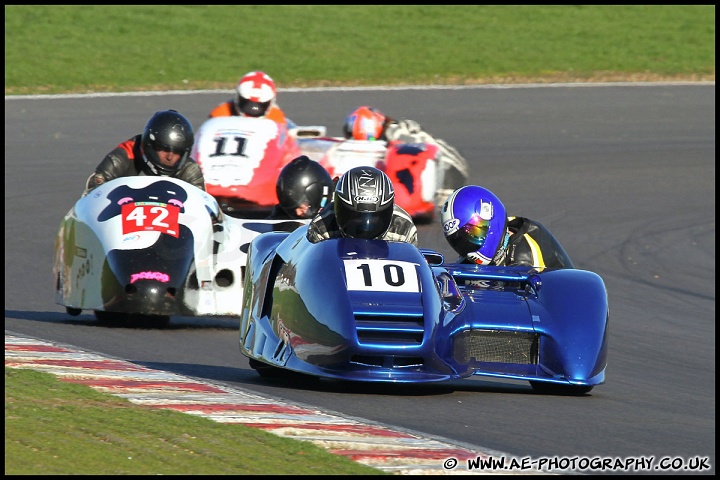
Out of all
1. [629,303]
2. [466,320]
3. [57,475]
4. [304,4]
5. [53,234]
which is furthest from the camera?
[304,4]

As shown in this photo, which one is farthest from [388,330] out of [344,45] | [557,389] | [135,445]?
[344,45]

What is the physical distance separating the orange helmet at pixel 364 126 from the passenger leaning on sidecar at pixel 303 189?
15.3 feet

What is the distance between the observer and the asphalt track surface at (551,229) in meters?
6.99

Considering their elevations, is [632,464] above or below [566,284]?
below

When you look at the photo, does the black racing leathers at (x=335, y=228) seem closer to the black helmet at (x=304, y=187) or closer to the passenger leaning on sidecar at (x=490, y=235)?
the passenger leaning on sidecar at (x=490, y=235)

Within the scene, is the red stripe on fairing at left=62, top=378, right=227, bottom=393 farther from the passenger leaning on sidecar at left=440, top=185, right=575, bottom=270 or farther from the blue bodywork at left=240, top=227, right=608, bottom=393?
the passenger leaning on sidecar at left=440, top=185, right=575, bottom=270

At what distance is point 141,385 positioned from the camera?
24.8 ft

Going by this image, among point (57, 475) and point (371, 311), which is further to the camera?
point (371, 311)

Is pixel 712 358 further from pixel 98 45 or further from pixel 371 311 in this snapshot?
pixel 98 45

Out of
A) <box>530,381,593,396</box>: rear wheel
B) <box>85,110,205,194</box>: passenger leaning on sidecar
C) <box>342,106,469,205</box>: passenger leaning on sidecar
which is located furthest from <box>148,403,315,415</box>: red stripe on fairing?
<box>342,106,469,205</box>: passenger leaning on sidecar

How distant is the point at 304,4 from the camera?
3177 cm

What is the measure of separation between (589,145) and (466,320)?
Answer: 12.6 metres

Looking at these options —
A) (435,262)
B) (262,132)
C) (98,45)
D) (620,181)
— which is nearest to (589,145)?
(620,181)

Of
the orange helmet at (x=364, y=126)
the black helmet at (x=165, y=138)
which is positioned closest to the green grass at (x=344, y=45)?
the orange helmet at (x=364, y=126)
